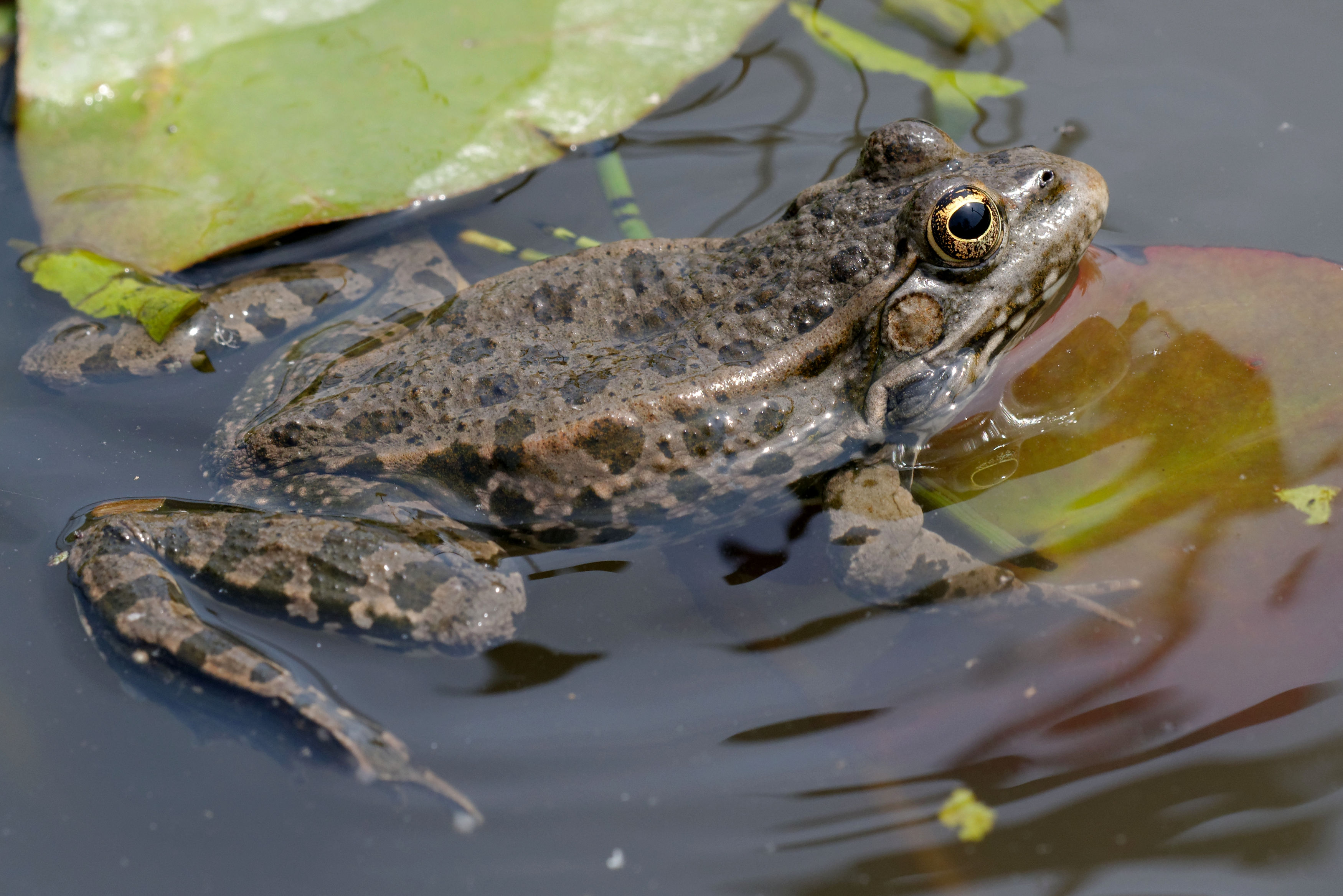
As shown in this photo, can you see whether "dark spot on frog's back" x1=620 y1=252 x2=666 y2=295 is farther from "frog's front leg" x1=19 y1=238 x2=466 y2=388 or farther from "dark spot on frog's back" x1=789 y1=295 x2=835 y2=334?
"frog's front leg" x1=19 y1=238 x2=466 y2=388

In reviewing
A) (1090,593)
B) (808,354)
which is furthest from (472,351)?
(1090,593)

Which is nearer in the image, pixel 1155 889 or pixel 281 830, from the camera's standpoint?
pixel 1155 889

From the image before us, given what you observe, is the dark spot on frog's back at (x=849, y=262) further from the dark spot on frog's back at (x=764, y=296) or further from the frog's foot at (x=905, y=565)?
the frog's foot at (x=905, y=565)

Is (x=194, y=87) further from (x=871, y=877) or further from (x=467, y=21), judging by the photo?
(x=871, y=877)

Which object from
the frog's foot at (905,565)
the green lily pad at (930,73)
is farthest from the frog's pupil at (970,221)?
the green lily pad at (930,73)

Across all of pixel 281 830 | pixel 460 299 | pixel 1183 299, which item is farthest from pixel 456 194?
pixel 1183 299

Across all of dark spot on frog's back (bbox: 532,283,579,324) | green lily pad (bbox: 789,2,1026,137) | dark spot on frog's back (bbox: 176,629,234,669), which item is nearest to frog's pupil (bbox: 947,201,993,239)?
dark spot on frog's back (bbox: 532,283,579,324)
